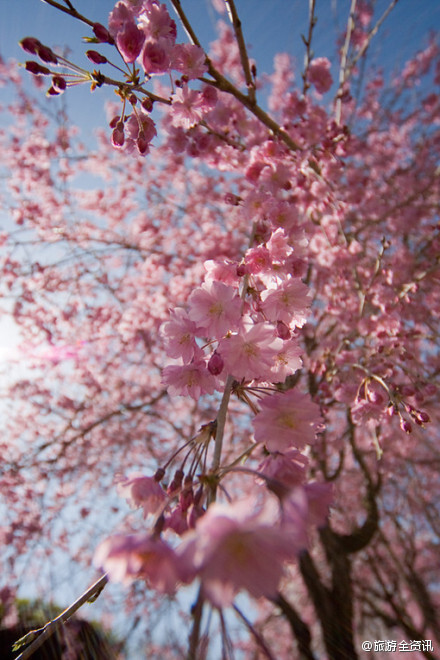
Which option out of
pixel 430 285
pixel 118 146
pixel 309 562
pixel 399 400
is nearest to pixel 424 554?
pixel 309 562

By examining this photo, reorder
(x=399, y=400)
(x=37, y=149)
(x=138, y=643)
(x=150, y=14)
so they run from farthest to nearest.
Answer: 1. (x=37, y=149)
2. (x=138, y=643)
3. (x=399, y=400)
4. (x=150, y=14)

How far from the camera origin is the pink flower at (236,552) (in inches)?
23.4

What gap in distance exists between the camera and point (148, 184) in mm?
7414

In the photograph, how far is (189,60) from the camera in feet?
5.31

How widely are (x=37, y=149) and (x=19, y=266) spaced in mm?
2614

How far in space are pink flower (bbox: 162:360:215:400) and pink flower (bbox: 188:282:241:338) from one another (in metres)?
0.14

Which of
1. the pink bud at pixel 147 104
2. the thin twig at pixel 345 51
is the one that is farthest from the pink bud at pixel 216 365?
the thin twig at pixel 345 51

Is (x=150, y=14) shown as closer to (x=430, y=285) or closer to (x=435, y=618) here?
(x=430, y=285)

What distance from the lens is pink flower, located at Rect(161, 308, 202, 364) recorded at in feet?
4.24

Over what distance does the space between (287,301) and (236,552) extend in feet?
2.98

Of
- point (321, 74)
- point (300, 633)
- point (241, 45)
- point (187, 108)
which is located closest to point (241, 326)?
point (187, 108)

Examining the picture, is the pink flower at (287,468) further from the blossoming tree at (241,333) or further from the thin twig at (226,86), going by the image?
the thin twig at (226,86)

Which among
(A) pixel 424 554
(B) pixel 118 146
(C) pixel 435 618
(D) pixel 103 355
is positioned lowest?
(C) pixel 435 618

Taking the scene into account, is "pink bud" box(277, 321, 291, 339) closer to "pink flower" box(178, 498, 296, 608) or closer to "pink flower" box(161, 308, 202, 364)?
"pink flower" box(161, 308, 202, 364)
